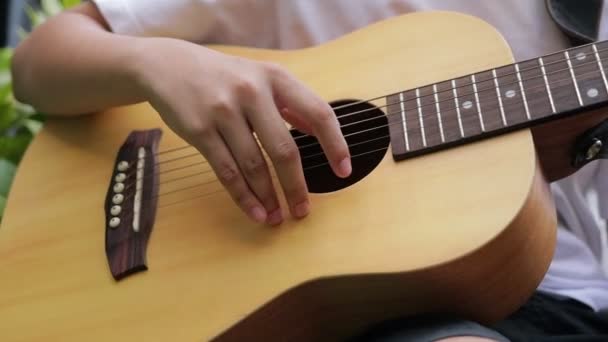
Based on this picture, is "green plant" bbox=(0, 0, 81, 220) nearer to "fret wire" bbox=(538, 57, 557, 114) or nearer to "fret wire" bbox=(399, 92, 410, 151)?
"fret wire" bbox=(399, 92, 410, 151)

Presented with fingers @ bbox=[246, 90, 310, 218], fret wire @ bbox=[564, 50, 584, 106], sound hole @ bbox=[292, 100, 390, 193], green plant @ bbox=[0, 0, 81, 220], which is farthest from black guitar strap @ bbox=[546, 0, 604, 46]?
green plant @ bbox=[0, 0, 81, 220]

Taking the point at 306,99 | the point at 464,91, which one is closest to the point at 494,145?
the point at 464,91

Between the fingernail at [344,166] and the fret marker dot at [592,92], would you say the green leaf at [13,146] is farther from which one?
the fret marker dot at [592,92]

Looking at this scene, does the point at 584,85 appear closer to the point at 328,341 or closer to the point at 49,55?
the point at 328,341

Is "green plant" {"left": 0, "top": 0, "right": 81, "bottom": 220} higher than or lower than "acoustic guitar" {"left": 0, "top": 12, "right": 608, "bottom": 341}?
lower

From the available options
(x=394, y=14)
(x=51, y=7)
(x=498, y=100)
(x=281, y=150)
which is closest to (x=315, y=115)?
(x=281, y=150)

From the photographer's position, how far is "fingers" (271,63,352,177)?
0.61 metres

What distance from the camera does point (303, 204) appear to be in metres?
0.62

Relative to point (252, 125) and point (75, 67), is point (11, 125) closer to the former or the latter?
point (75, 67)

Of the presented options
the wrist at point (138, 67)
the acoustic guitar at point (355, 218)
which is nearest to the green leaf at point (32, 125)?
the acoustic guitar at point (355, 218)

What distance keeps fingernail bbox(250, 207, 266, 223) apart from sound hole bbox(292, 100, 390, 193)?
10 centimetres

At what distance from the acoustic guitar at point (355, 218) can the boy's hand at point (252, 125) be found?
32mm

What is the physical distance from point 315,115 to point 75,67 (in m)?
0.33

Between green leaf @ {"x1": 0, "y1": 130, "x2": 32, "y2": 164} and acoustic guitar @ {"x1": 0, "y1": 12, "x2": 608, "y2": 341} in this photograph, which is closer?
acoustic guitar @ {"x1": 0, "y1": 12, "x2": 608, "y2": 341}
